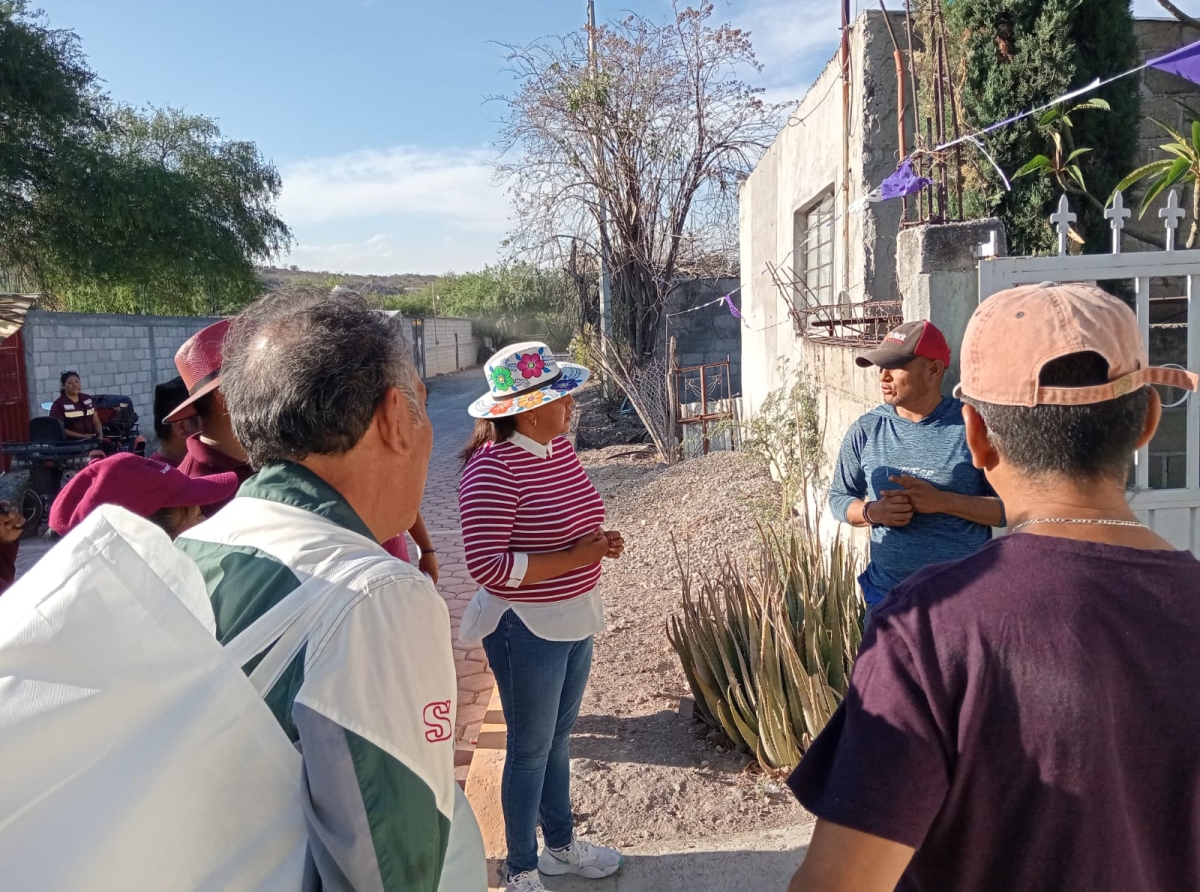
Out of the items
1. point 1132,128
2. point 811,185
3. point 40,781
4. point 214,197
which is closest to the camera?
point 40,781

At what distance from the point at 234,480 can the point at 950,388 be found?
8.23 feet

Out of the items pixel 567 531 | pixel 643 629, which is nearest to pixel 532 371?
pixel 567 531

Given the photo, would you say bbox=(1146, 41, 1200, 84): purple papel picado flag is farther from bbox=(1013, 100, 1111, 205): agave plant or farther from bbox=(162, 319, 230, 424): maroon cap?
bbox=(162, 319, 230, 424): maroon cap

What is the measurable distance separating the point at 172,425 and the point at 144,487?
1.71ft

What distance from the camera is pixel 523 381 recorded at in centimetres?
277

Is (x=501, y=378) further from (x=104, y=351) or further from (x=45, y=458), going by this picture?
(x=104, y=351)

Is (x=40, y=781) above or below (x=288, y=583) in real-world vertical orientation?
below

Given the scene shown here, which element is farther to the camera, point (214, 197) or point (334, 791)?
point (214, 197)

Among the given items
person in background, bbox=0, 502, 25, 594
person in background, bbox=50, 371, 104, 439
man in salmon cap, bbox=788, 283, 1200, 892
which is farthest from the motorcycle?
man in salmon cap, bbox=788, 283, 1200, 892

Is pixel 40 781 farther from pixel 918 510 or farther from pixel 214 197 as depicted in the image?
pixel 214 197

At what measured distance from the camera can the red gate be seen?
9898 mm

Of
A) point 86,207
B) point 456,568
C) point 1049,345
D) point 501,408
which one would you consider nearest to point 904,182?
point 501,408

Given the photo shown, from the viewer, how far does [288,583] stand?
44.9 inches

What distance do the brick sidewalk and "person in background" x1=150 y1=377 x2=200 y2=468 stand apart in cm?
159
